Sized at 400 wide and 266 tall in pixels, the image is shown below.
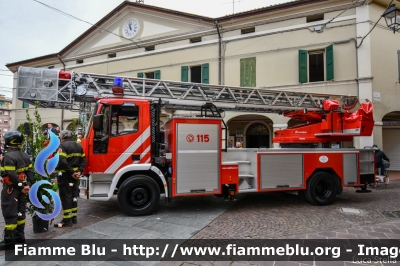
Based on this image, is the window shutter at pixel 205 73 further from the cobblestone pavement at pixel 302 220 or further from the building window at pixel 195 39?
the cobblestone pavement at pixel 302 220

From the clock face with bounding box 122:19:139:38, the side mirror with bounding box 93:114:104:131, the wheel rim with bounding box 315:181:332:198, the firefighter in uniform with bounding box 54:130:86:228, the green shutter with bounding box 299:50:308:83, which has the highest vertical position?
the clock face with bounding box 122:19:139:38

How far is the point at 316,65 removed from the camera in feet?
42.2

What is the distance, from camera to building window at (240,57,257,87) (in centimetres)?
1370

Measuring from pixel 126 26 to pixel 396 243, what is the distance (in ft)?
59.2

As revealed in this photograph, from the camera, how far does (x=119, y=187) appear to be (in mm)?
5566

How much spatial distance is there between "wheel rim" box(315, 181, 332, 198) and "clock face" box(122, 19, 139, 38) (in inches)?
590

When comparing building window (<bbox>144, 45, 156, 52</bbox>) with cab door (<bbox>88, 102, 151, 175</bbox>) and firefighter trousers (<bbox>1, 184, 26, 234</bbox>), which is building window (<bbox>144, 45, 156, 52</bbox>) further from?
firefighter trousers (<bbox>1, 184, 26, 234</bbox>)

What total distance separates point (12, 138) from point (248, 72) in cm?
1174

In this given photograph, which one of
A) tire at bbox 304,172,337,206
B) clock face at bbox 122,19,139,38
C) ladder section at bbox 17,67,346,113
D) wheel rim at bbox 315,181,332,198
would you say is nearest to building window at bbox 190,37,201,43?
clock face at bbox 122,19,139,38

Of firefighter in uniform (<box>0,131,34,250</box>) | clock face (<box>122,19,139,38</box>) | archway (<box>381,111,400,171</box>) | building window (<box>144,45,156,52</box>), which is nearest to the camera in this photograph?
firefighter in uniform (<box>0,131,34,250</box>)

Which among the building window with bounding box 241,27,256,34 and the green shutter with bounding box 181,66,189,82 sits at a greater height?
the building window with bounding box 241,27,256,34

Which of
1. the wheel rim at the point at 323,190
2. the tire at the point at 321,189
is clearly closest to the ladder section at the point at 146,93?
the tire at the point at 321,189

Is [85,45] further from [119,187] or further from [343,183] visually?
[343,183]

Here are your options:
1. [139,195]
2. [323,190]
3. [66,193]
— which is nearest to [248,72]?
[323,190]
